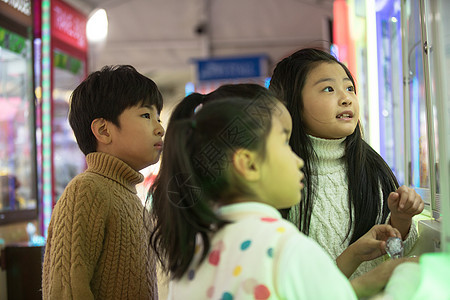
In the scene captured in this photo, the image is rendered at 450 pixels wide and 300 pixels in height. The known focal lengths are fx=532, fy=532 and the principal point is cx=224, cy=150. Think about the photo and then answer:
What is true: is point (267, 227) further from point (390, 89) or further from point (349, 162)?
point (390, 89)

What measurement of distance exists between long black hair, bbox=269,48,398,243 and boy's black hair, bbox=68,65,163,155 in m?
0.39

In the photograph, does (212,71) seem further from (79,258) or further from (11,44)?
(79,258)

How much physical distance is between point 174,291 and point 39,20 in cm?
304

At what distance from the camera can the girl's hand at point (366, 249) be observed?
3.76 feet

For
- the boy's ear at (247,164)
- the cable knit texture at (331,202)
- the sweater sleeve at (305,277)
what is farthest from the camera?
the cable knit texture at (331,202)

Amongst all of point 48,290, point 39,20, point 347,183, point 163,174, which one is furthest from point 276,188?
point 39,20

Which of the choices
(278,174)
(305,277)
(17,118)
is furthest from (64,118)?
(305,277)

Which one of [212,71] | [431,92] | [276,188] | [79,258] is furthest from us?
[212,71]

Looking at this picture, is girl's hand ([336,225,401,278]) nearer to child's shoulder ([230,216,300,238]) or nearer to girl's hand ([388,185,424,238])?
girl's hand ([388,185,424,238])

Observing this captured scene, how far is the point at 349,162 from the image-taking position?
4.65 feet

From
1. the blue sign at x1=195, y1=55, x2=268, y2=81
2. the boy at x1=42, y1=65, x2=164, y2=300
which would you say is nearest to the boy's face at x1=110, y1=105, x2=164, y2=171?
the boy at x1=42, y1=65, x2=164, y2=300

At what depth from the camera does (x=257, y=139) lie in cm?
92

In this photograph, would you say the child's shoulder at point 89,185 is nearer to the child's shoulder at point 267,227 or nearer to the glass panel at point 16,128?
the child's shoulder at point 267,227

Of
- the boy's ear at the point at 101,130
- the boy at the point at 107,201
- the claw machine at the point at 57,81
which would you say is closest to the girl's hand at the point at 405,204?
the boy at the point at 107,201
